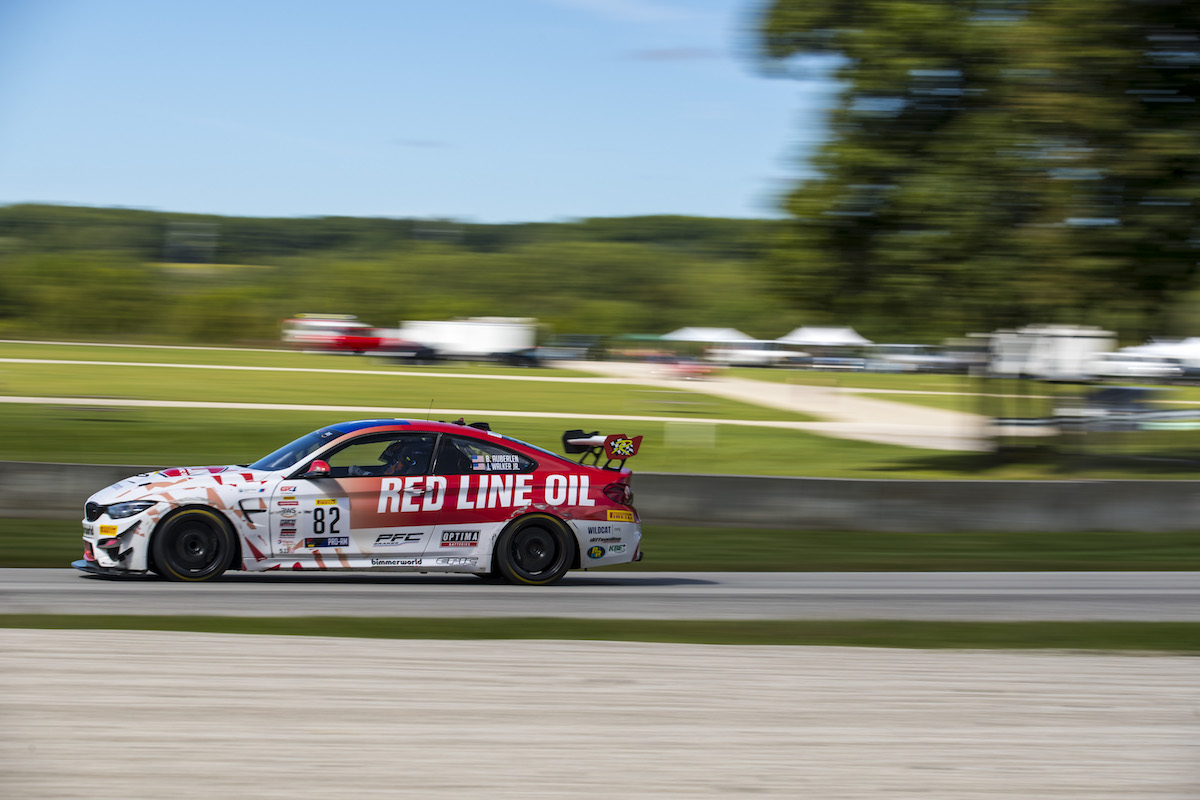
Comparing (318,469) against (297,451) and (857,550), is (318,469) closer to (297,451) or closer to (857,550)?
(297,451)

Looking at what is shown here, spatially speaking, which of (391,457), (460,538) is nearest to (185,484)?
(391,457)

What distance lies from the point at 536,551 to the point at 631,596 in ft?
2.85

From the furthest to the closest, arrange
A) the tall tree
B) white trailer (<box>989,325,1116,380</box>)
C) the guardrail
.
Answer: white trailer (<box>989,325,1116,380</box>) → the tall tree → the guardrail

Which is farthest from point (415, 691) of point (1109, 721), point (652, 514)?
point (652, 514)

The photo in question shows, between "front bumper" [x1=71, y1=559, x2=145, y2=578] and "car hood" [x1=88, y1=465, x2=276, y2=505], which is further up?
"car hood" [x1=88, y1=465, x2=276, y2=505]

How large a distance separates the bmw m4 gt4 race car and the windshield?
0.01 meters

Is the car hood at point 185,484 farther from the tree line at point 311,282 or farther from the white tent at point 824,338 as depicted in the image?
the white tent at point 824,338

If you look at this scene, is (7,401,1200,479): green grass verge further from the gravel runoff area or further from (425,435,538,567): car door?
the gravel runoff area

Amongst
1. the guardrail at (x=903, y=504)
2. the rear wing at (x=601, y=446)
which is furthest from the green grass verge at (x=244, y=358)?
the rear wing at (x=601, y=446)

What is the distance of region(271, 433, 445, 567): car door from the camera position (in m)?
9.48

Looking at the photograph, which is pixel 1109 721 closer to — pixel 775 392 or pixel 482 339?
pixel 775 392

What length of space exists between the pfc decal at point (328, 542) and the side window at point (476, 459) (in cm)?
91

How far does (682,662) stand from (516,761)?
2209 millimetres

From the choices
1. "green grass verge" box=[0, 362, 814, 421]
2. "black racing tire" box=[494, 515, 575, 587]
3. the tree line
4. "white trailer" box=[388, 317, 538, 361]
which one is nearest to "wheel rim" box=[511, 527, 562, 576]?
"black racing tire" box=[494, 515, 575, 587]
